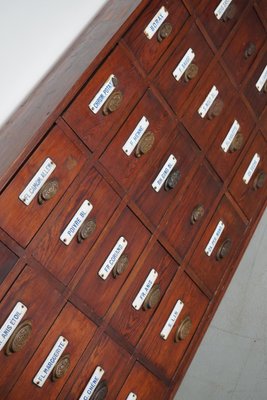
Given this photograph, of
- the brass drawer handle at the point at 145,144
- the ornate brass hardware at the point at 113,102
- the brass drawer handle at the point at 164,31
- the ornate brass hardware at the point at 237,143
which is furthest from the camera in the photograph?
the ornate brass hardware at the point at 237,143

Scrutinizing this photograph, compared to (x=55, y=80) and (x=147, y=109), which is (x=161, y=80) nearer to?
(x=147, y=109)

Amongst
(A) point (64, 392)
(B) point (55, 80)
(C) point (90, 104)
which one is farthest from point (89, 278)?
(B) point (55, 80)

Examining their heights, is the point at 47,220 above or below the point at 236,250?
below

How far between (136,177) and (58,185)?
451mm

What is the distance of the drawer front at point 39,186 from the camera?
2.23 metres

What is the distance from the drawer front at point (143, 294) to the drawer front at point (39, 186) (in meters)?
0.56

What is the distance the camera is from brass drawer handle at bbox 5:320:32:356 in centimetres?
222

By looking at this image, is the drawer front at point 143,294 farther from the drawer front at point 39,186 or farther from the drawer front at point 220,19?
the drawer front at point 220,19

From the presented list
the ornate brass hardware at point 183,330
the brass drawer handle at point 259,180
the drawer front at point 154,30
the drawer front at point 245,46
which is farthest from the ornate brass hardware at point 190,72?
the ornate brass hardware at point 183,330

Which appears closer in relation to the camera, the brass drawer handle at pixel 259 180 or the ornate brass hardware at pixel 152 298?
the ornate brass hardware at pixel 152 298

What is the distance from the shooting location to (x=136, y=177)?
2.73m

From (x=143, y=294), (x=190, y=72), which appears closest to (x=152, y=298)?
(x=143, y=294)

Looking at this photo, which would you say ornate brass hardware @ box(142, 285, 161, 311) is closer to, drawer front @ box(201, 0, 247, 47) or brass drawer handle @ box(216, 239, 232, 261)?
brass drawer handle @ box(216, 239, 232, 261)

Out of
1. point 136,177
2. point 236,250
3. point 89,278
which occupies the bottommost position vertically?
point 89,278
